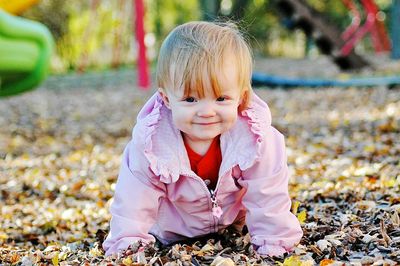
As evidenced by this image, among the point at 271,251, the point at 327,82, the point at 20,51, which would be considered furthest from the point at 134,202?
the point at 327,82

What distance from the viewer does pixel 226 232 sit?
293cm

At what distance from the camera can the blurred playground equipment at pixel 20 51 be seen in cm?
651

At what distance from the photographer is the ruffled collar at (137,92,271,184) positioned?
2.62 metres

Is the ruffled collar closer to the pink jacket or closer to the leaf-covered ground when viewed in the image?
the pink jacket

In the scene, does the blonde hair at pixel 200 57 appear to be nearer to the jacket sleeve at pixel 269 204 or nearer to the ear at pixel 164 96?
the ear at pixel 164 96

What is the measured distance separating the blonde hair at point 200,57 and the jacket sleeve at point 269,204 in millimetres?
297

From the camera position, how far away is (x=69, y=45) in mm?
16359

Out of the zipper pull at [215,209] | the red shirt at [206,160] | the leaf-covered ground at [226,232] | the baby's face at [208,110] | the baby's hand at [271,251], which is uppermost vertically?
the baby's face at [208,110]

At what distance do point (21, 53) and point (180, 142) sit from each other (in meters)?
4.49

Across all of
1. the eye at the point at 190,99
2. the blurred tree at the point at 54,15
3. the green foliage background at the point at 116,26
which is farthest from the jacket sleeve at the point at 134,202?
the blurred tree at the point at 54,15

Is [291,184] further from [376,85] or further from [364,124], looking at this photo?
[376,85]

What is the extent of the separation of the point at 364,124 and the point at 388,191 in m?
2.95

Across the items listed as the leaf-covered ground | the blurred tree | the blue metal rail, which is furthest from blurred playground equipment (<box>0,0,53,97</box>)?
the blurred tree

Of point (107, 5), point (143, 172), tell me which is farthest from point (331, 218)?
point (107, 5)
